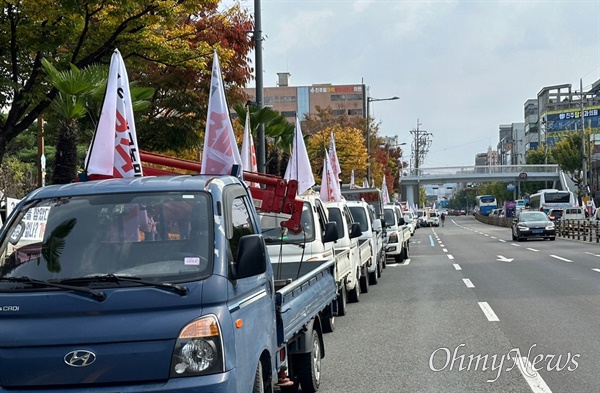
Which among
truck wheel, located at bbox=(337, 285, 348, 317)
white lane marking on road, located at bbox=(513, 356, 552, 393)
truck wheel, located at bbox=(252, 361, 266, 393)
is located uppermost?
truck wheel, located at bbox=(252, 361, 266, 393)

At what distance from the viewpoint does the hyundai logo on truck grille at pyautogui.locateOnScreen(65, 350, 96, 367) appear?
438cm

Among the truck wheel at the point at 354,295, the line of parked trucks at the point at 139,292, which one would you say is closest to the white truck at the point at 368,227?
the truck wheel at the point at 354,295

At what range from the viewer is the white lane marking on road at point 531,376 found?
7145 mm

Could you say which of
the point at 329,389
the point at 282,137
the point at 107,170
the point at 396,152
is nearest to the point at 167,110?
the point at 282,137

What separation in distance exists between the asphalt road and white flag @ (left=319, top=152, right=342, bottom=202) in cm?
334

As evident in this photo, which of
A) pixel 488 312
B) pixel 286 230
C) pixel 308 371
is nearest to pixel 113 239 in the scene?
pixel 308 371

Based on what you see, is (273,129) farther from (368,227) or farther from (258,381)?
(258,381)

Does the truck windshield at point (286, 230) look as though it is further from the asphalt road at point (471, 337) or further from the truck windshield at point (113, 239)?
the truck windshield at point (113, 239)

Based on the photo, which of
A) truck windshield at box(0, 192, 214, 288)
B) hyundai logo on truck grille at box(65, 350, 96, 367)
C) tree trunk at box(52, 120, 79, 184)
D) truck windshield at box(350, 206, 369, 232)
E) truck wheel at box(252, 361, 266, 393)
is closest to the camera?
hyundai logo on truck grille at box(65, 350, 96, 367)

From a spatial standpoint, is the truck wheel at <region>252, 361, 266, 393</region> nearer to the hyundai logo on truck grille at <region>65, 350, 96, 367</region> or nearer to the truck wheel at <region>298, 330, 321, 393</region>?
the hyundai logo on truck grille at <region>65, 350, 96, 367</region>

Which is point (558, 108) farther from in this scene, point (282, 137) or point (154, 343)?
point (154, 343)

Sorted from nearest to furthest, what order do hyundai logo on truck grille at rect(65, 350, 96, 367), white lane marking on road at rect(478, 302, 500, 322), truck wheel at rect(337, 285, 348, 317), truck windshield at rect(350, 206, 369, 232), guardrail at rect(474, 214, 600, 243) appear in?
hyundai logo on truck grille at rect(65, 350, 96, 367)
white lane marking on road at rect(478, 302, 500, 322)
truck wheel at rect(337, 285, 348, 317)
truck windshield at rect(350, 206, 369, 232)
guardrail at rect(474, 214, 600, 243)

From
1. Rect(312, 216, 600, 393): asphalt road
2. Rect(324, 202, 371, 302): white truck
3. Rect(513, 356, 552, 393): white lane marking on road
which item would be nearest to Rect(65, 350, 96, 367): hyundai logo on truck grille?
Rect(312, 216, 600, 393): asphalt road

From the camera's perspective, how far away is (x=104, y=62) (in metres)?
15.2
